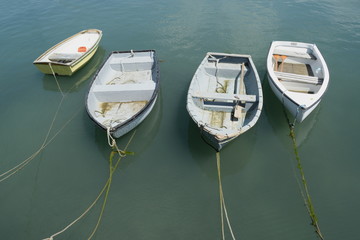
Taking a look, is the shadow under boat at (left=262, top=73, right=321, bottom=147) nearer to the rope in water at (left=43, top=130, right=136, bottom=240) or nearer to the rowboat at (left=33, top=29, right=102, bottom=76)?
the rope in water at (left=43, top=130, right=136, bottom=240)

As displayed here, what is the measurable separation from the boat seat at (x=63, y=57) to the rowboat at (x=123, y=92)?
304 cm

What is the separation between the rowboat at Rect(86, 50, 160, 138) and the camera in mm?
10602

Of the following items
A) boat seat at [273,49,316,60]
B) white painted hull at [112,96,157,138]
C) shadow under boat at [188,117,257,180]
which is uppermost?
boat seat at [273,49,316,60]

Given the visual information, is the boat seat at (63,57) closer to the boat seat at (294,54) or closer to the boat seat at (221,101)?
the boat seat at (221,101)

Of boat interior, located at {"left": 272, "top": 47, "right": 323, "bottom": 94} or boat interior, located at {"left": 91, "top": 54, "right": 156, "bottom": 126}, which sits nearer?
boat interior, located at {"left": 91, "top": 54, "right": 156, "bottom": 126}

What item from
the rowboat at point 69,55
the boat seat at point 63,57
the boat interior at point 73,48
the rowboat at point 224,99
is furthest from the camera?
the boat interior at point 73,48

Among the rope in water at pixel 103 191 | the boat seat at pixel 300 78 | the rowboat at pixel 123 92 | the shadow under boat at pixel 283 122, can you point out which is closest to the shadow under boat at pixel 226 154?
the shadow under boat at pixel 283 122

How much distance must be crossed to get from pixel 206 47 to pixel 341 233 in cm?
1501

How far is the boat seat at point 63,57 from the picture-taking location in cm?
1559

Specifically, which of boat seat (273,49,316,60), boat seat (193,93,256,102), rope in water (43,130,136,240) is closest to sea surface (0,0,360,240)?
rope in water (43,130,136,240)

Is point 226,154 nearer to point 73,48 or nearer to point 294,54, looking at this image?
point 294,54

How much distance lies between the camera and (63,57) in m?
15.6

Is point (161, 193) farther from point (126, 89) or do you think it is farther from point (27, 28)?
point (27, 28)

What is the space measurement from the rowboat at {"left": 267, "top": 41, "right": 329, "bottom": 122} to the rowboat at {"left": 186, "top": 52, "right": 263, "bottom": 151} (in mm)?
1258
